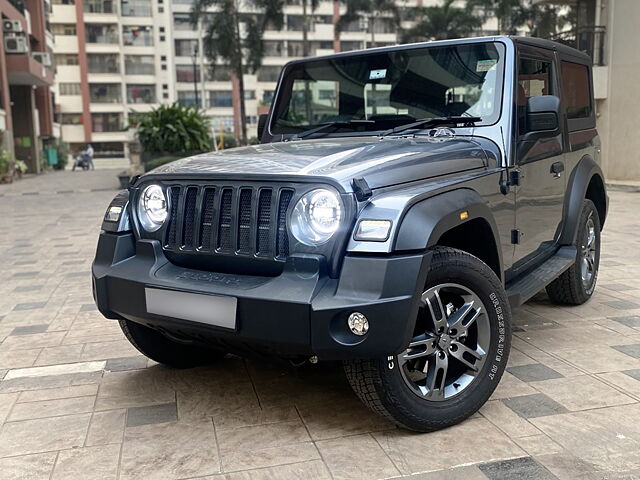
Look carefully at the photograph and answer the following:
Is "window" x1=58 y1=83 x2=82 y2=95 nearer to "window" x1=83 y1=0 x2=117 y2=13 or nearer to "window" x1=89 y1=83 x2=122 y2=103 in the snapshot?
"window" x1=89 y1=83 x2=122 y2=103

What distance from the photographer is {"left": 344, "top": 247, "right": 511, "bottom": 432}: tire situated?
2.89 metres

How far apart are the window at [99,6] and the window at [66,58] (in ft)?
13.7

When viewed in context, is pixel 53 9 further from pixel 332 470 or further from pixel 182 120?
pixel 332 470

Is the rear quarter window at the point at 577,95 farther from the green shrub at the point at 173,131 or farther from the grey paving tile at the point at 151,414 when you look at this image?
the green shrub at the point at 173,131

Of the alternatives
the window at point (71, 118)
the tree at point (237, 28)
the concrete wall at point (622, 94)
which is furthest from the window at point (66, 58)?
the concrete wall at point (622, 94)

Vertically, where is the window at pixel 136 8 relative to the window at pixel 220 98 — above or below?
above

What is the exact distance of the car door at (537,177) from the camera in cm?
394

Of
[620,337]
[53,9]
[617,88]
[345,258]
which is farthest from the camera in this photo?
[53,9]

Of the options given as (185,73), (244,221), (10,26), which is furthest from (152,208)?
(185,73)

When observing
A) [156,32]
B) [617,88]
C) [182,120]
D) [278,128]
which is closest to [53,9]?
[156,32]

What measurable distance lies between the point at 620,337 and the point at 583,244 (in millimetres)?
869

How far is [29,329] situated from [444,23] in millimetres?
42028

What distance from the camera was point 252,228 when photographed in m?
2.96

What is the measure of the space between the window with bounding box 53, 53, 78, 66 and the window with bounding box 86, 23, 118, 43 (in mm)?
1978
